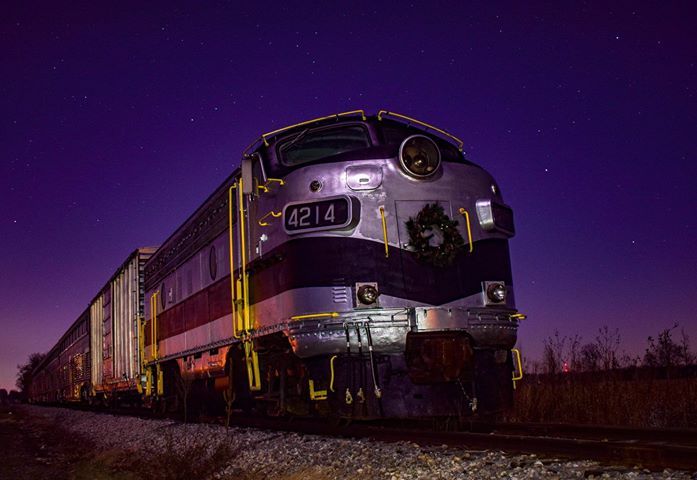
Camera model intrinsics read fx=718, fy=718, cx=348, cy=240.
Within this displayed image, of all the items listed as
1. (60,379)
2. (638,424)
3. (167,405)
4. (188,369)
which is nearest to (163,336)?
(167,405)

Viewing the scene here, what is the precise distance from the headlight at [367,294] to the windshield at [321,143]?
1785 millimetres

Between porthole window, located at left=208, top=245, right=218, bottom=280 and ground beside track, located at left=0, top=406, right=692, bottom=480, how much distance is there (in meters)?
2.32

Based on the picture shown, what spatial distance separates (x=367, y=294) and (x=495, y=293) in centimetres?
161

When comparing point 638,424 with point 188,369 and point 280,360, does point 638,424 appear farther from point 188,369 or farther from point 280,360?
point 188,369

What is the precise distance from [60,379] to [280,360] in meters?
31.6

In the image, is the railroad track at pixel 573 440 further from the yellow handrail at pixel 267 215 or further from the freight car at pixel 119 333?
the freight car at pixel 119 333

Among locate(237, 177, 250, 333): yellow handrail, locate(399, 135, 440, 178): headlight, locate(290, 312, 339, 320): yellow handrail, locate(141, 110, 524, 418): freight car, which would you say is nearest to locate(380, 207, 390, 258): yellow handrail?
locate(141, 110, 524, 418): freight car

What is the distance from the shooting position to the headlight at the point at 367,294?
789 centimetres

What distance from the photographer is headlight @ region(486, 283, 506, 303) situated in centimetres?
843

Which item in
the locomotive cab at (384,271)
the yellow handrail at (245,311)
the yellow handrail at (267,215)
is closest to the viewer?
the locomotive cab at (384,271)

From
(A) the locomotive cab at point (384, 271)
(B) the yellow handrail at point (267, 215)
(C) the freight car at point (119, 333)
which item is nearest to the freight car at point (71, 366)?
(C) the freight car at point (119, 333)

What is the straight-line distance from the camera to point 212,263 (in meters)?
11.2

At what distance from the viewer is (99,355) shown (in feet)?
77.8

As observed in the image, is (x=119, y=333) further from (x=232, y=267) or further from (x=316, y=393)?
(x=316, y=393)
